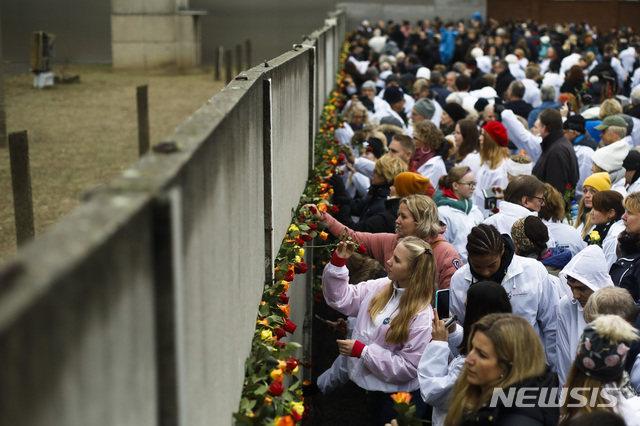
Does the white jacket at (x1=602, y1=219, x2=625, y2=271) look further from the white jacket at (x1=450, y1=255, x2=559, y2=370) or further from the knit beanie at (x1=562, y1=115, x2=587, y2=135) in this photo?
the knit beanie at (x1=562, y1=115, x2=587, y2=135)

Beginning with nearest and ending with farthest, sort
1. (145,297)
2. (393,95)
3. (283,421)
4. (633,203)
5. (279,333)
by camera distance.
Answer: (145,297), (283,421), (279,333), (633,203), (393,95)

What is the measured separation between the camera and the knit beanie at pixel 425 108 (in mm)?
11312

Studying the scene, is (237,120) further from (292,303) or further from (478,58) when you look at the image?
(478,58)

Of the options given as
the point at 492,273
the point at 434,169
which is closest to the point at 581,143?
the point at 434,169

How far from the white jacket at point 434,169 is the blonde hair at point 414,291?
143 inches

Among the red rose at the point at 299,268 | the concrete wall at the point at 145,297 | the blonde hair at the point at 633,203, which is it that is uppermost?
the concrete wall at the point at 145,297

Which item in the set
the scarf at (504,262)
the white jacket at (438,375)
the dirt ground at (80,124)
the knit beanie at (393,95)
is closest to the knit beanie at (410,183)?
the scarf at (504,262)

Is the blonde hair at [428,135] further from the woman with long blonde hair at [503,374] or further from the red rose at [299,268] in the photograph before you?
the woman with long blonde hair at [503,374]


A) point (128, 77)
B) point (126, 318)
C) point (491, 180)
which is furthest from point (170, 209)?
point (128, 77)

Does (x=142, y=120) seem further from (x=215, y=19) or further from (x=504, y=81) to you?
(x=215, y=19)

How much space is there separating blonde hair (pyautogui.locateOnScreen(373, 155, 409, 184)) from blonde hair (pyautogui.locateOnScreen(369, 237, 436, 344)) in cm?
227

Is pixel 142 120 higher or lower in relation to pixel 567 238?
lower

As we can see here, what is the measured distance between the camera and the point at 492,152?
8383mm

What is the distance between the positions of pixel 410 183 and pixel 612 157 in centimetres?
282
